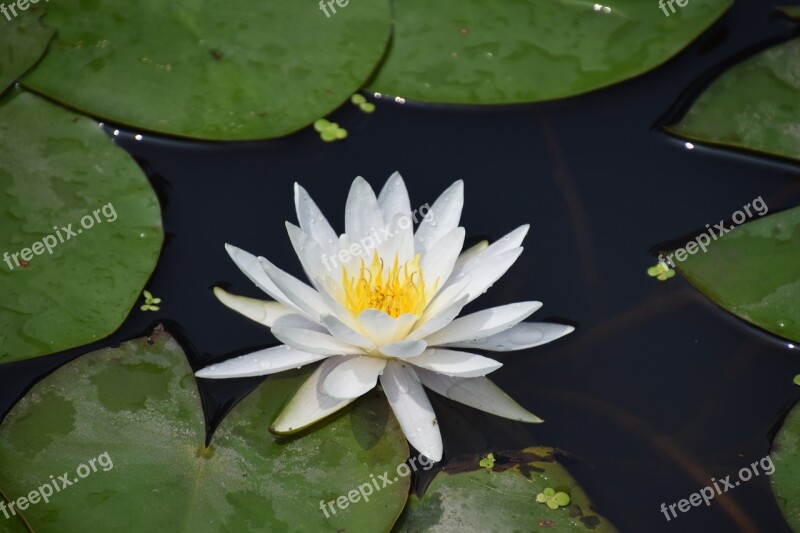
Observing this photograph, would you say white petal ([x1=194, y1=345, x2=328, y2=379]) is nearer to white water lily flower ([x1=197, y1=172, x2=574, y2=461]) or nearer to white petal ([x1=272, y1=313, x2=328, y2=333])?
white water lily flower ([x1=197, y1=172, x2=574, y2=461])

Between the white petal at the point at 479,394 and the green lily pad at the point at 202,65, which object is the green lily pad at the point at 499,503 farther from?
the green lily pad at the point at 202,65

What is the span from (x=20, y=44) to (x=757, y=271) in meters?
3.84

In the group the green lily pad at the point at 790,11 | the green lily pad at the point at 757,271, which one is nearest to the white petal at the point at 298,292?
the green lily pad at the point at 757,271

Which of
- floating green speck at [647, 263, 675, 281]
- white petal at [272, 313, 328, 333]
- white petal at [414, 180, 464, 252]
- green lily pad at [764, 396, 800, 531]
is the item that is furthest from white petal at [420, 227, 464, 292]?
green lily pad at [764, 396, 800, 531]

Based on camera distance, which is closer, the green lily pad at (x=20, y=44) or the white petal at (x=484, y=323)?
the white petal at (x=484, y=323)

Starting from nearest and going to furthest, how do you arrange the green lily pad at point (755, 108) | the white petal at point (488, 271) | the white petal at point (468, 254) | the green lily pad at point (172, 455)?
the green lily pad at point (172, 455)
the white petal at point (488, 271)
the white petal at point (468, 254)
the green lily pad at point (755, 108)

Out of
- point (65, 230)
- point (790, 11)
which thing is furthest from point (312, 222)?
point (790, 11)

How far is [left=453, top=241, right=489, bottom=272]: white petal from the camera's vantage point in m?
3.46

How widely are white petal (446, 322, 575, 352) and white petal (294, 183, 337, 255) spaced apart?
27.5 inches

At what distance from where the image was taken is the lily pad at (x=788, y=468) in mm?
3129

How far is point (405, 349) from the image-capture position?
3.06 meters

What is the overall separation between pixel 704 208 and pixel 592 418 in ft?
4.56

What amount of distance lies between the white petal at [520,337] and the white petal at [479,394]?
0.15 m

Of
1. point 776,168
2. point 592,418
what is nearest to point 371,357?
point 592,418
